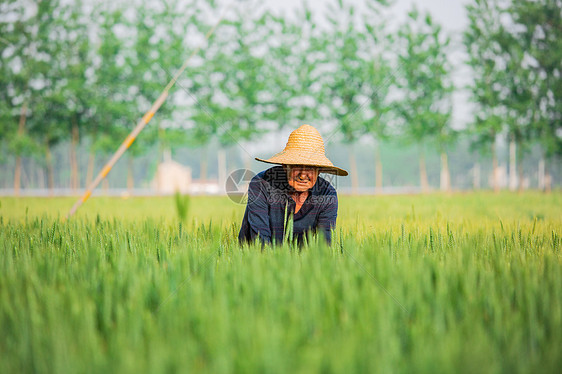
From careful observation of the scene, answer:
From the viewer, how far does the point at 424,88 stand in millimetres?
15375

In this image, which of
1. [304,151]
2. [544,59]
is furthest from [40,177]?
[304,151]

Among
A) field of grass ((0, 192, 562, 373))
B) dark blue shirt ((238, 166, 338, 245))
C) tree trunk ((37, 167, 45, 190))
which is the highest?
tree trunk ((37, 167, 45, 190))

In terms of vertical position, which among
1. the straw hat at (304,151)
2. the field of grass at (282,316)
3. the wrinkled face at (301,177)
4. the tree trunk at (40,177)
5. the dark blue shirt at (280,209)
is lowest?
the field of grass at (282,316)

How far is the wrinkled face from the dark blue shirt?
0.26 feet

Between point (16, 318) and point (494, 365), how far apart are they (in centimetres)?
140

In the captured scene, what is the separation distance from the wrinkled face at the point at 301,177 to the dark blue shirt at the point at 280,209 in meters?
0.08

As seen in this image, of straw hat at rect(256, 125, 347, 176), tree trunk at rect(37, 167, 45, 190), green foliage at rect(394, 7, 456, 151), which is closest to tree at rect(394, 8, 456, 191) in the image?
green foliage at rect(394, 7, 456, 151)

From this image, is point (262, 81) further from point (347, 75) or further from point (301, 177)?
point (301, 177)

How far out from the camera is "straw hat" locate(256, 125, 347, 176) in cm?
249

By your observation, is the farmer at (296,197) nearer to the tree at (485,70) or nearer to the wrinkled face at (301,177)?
the wrinkled face at (301,177)

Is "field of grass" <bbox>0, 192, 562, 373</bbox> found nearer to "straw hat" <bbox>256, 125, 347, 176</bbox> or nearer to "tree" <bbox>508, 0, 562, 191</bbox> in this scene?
"straw hat" <bbox>256, 125, 347, 176</bbox>

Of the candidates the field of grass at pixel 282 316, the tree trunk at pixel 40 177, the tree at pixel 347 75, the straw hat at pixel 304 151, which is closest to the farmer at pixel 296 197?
the straw hat at pixel 304 151

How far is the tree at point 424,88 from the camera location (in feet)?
48.4

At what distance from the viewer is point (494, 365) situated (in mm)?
1002
